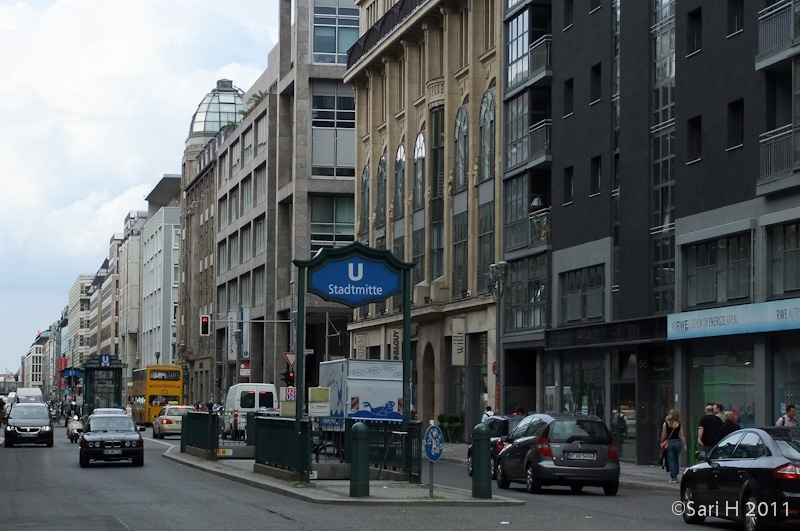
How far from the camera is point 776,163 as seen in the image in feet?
111

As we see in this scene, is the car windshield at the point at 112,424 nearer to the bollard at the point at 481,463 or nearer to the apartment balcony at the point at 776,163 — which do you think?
the bollard at the point at 481,463

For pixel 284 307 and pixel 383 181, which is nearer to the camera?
pixel 383 181

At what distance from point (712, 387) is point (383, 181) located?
33833mm

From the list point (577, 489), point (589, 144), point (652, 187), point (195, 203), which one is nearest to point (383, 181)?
point (589, 144)

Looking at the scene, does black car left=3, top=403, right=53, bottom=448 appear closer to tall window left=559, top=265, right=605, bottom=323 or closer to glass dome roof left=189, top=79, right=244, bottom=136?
tall window left=559, top=265, right=605, bottom=323

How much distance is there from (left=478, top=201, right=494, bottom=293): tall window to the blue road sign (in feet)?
83.3

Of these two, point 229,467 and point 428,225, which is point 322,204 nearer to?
point 428,225

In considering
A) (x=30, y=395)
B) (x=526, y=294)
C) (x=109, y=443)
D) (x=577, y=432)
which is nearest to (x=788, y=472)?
(x=577, y=432)

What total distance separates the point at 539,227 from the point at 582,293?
4.35m

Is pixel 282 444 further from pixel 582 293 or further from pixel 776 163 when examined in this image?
pixel 582 293

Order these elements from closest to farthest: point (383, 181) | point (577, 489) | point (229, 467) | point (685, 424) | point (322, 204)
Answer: point (577, 489) < point (229, 467) < point (685, 424) < point (383, 181) < point (322, 204)

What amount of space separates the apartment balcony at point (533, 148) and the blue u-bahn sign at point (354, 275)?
21.4m

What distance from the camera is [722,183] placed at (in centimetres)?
3656

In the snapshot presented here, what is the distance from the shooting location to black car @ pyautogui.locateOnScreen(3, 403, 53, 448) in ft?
179
